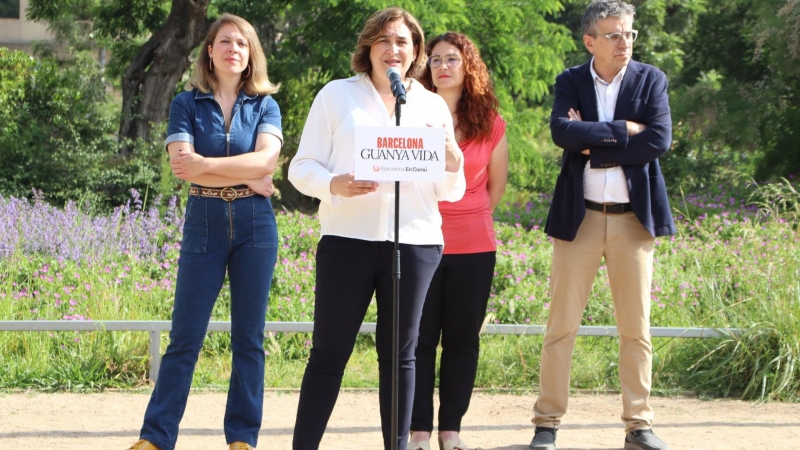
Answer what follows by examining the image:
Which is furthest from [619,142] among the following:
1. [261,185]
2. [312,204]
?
[312,204]

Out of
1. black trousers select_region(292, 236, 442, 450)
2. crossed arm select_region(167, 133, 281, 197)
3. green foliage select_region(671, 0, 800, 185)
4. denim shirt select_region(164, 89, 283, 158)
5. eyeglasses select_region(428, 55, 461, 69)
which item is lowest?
black trousers select_region(292, 236, 442, 450)

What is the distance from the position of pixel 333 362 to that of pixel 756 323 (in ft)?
11.7

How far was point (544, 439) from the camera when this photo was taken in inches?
209

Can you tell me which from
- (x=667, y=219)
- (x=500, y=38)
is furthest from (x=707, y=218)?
(x=667, y=219)

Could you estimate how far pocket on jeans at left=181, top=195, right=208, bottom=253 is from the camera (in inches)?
184

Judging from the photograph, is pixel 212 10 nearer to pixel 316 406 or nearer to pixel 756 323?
pixel 756 323

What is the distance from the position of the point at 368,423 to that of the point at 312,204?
39.4 feet

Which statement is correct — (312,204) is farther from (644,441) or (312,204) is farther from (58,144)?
(644,441)

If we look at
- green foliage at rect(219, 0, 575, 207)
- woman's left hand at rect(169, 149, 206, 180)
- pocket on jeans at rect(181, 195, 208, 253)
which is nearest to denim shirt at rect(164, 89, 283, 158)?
woman's left hand at rect(169, 149, 206, 180)

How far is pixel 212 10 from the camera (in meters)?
17.6

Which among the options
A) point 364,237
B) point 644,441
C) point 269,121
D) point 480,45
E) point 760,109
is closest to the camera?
point 364,237

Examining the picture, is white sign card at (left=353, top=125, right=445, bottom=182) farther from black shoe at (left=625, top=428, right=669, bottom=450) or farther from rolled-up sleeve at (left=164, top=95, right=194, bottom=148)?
black shoe at (left=625, top=428, right=669, bottom=450)

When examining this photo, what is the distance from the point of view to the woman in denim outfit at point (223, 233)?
4684 mm

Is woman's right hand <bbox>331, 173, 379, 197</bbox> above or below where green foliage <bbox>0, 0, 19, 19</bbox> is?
below
